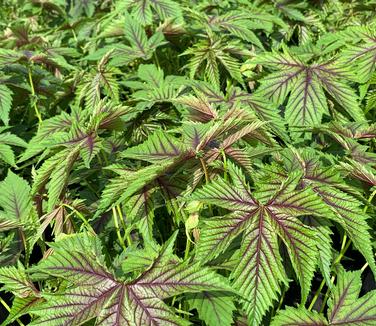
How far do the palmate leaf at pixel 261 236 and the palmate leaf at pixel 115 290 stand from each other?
0.24 ft

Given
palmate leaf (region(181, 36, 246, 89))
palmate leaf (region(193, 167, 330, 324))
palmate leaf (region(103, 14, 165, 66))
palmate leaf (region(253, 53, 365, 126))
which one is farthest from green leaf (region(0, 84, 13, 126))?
palmate leaf (region(193, 167, 330, 324))

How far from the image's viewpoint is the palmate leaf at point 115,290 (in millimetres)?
1080

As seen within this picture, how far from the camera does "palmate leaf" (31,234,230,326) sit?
3.54 ft

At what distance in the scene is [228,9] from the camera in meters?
3.05

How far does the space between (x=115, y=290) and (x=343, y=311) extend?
565 mm

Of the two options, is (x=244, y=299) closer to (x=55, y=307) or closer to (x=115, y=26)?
(x=55, y=307)

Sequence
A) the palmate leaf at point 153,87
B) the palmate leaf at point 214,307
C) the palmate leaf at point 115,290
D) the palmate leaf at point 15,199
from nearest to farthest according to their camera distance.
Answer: the palmate leaf at point 115,290 < the palmate leaf at point 214,307 < the palmate leaf at point 15,199 < the palmate leaf at point 153,87

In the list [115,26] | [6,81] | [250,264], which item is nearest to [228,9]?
[115,26]

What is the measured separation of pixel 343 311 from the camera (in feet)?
4.13

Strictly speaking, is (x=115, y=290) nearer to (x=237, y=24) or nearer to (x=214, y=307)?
(x=214, y=307)

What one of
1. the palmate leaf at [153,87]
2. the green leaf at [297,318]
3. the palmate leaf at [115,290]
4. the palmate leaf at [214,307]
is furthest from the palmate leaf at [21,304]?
the palmate leaf at [153,87]

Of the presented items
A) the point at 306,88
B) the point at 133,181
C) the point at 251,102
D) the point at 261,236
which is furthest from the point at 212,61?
the point at 261,236

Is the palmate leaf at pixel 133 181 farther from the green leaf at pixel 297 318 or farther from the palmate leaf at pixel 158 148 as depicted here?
the green leaf at pixel 297 318

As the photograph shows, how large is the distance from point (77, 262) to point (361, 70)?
4.28 ft
